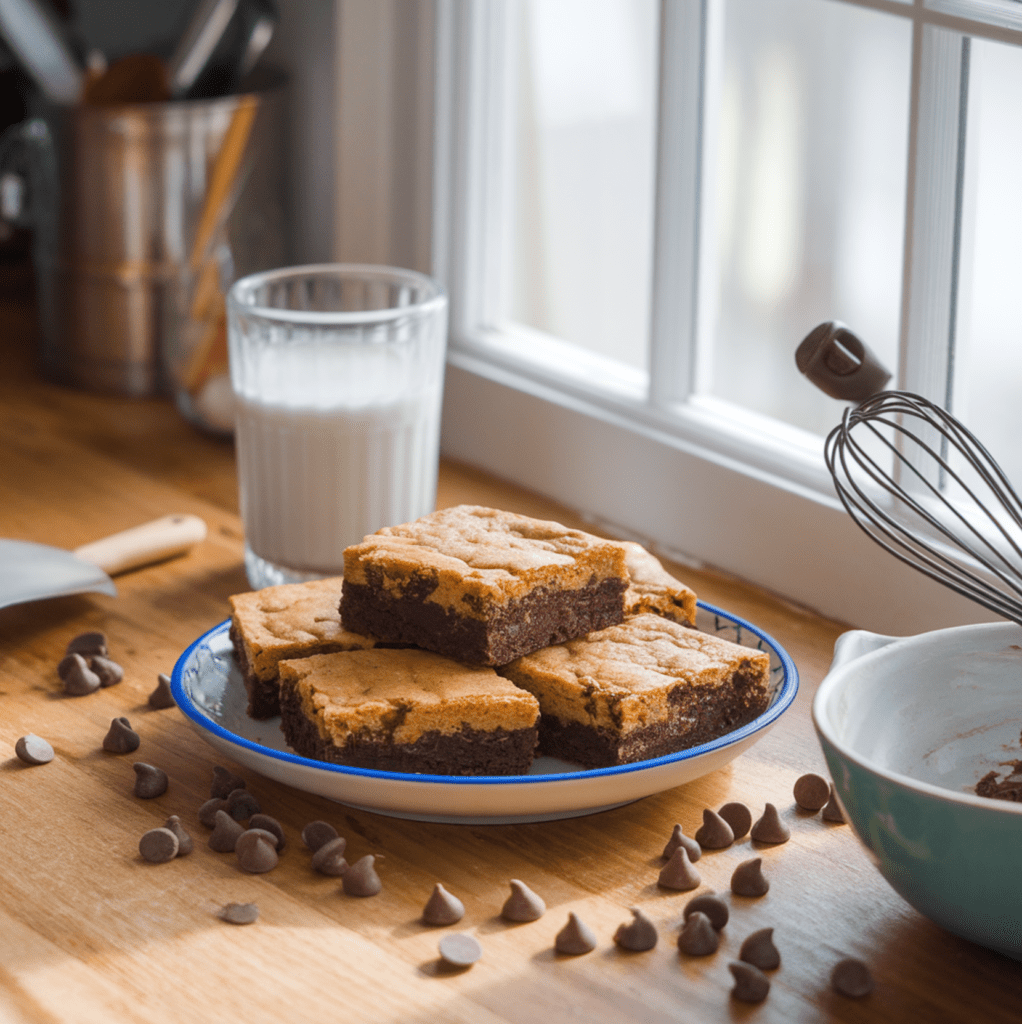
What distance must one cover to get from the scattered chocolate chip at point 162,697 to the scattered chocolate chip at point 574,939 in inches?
13.0

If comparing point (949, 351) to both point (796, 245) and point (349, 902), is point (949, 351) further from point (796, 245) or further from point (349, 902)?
point (349, 902)

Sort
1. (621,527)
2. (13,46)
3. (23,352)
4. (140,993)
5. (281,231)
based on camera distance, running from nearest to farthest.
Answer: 1. (140,993)
2. (621,527)
3. (13,46)
4. (281,231)
5. (23,352)

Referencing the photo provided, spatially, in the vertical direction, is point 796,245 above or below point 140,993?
above

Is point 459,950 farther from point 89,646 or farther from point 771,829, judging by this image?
point 89,646

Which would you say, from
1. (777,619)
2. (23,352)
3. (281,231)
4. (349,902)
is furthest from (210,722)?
(23,352)

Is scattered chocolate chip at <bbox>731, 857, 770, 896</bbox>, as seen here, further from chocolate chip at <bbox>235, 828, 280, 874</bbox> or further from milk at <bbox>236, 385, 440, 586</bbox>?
milk at <bbox>236, 385, 440, 586</bbox>

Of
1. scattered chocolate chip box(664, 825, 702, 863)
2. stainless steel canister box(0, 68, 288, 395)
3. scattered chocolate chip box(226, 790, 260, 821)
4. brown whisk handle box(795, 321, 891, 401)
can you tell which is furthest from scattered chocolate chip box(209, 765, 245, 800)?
stainless steel canister box(0, 68, 288, 395)

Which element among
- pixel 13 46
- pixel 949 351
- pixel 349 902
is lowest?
pixel 349 902

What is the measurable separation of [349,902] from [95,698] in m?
0.28

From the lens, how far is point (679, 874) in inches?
27.5

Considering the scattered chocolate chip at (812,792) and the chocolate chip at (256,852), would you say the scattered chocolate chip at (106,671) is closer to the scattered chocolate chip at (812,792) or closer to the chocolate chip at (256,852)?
the chocolate chip at (256,852)

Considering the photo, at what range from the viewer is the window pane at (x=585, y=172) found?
3.88ft

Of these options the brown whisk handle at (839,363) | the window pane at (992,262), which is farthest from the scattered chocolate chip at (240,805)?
the window pane at (992,262)

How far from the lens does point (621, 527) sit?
1160mm
